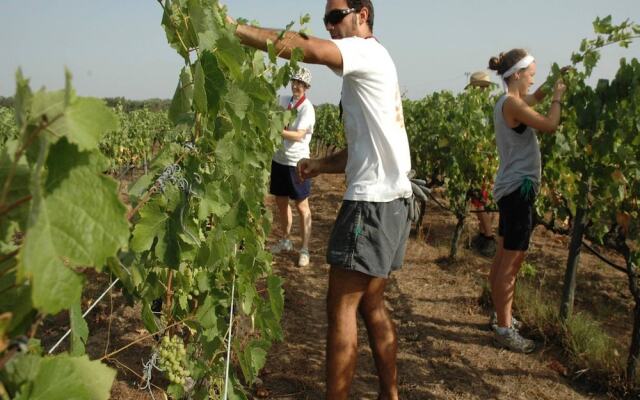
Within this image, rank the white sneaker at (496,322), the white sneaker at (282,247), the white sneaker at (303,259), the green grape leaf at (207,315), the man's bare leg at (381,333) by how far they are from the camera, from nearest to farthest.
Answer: the green grape leaf at (207,315) < the man's bare leg at (381,333) < the white sneaker at (496,322) < the white sneaker at (303,259) < the white sneaker at (282,247)

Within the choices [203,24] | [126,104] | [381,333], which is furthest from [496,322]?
[126,104]

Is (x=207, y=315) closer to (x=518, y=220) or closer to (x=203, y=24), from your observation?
(x=203, y=24)

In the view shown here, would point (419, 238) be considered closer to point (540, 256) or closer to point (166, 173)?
point (540, 256)

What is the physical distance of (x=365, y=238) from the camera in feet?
7.18

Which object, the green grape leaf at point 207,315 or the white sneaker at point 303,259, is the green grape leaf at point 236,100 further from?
the white sneaker at point 303,259

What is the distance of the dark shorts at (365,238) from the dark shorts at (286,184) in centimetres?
282

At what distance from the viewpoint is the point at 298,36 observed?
179 centimetres

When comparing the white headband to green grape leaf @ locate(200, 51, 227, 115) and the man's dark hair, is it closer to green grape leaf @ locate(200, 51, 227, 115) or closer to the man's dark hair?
the man's dark hair

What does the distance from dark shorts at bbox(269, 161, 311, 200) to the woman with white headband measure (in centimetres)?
211

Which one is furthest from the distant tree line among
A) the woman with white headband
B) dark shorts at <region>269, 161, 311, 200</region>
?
the woman with white headband

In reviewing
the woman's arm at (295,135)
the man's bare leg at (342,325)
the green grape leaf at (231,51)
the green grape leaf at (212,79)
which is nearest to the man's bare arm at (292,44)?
the green grape leaf at (231,51)

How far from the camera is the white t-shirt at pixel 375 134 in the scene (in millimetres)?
2150

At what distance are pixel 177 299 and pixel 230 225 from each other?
15.8 inches

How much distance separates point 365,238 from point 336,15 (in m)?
0.93
